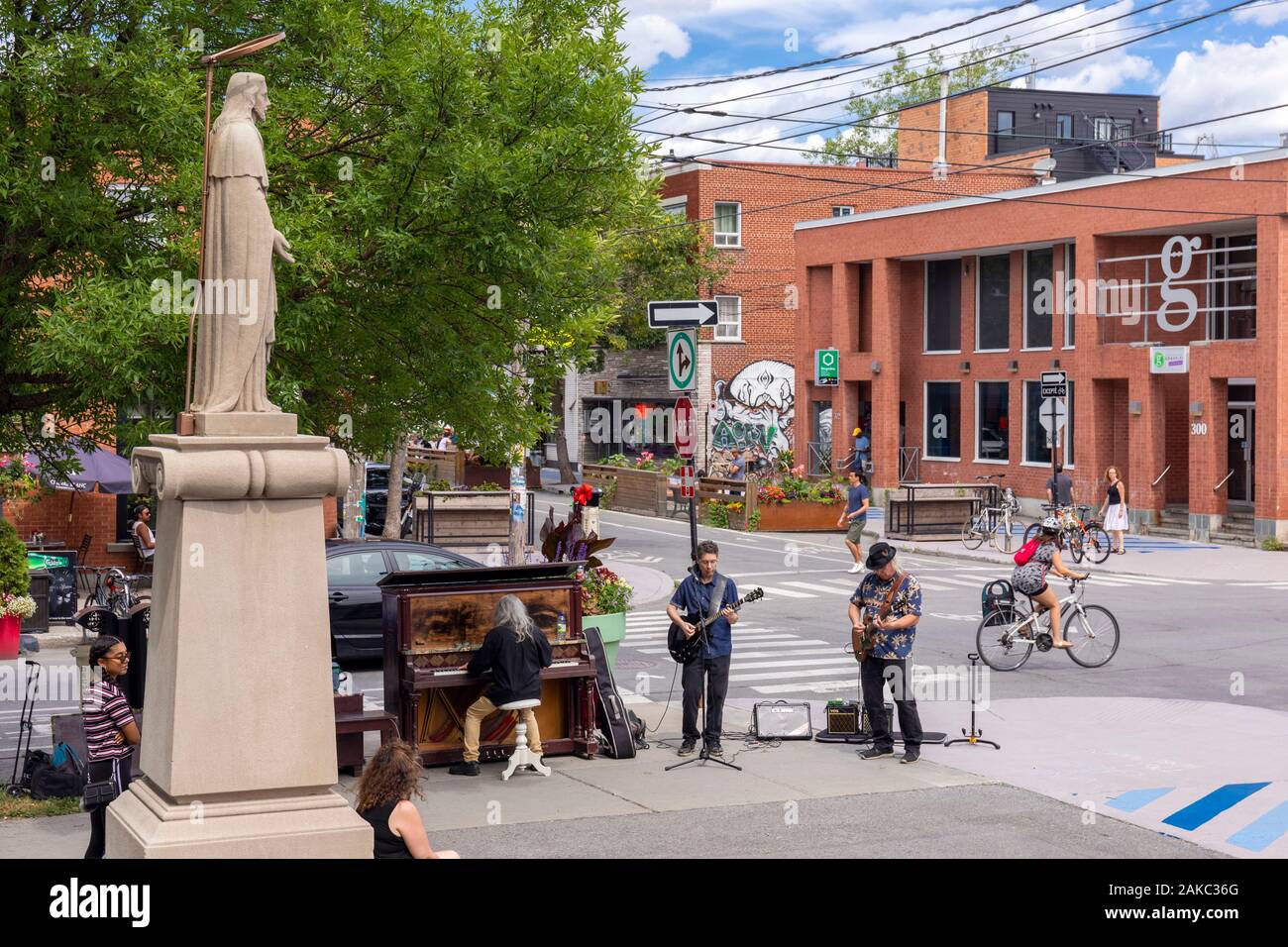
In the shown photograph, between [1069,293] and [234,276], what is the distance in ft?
114

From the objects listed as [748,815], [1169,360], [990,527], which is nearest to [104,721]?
[748,815]

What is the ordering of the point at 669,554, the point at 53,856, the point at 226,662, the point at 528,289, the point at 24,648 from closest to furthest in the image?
the point at 226,662 → the point at 53,856 → the point at 528,289 → the point at 24,648 → the point at 669,554

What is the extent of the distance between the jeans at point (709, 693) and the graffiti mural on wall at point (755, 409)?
44.6 meters

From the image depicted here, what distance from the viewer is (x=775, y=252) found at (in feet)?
194

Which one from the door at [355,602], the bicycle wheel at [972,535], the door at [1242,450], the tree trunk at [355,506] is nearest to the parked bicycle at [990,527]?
the bicycle wheel at [972,535]

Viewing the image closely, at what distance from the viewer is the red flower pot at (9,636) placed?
19.3m

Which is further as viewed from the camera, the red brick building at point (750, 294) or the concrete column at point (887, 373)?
the red brick building at point (750, 294)

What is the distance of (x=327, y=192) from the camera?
1251 centimetres

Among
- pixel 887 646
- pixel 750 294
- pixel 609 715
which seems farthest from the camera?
pixel 750 294

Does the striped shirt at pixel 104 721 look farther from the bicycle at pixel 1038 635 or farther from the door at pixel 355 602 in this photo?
the bicycle at pixel 1038 635

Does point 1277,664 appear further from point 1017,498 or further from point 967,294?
point 967,294

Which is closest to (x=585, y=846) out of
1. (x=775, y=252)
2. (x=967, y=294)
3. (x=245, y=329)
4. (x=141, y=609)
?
(x=245, y=329)

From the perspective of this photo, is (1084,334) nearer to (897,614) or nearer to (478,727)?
(897,614)

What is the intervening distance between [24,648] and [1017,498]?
28192 mm
